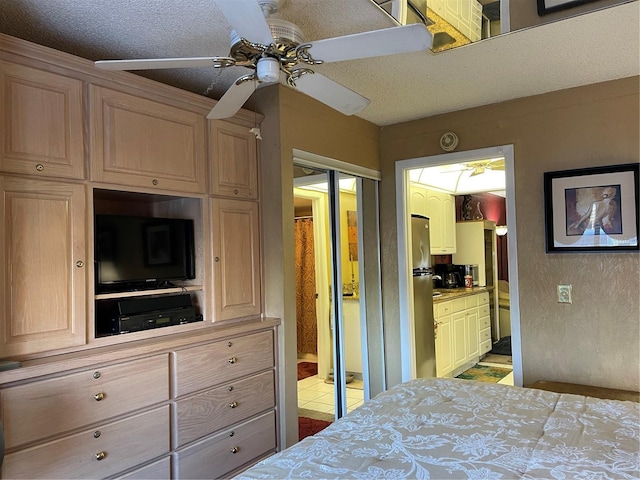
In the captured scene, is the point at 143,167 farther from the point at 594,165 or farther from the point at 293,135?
the point at 594,165

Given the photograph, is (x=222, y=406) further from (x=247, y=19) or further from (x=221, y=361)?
(x=247, y=19)

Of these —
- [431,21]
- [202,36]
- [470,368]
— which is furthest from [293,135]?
[470,368]

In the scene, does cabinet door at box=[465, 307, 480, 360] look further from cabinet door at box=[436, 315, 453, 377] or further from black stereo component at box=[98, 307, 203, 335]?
black stereo component at box=[98, 307, 203, 335]

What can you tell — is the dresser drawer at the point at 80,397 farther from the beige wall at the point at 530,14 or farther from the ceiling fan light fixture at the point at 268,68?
the beige wall at the point at 530,14

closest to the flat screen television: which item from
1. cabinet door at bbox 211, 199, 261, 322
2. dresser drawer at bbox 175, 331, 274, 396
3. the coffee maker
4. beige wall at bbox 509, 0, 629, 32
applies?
cabinet door at bbox 211, 199, 261, 322

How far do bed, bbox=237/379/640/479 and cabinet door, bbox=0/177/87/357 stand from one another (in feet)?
3.75

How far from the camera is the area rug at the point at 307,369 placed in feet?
14.9

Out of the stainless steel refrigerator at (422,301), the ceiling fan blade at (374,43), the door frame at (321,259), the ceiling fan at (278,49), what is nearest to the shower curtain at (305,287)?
the door frame at (321,259)

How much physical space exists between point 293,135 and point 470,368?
Answer: 382 cm

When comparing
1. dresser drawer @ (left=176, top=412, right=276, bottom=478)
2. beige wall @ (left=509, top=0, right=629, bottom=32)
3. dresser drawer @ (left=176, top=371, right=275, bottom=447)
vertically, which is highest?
beige wall @ (left=509, top=0, right=629, bottom=32)

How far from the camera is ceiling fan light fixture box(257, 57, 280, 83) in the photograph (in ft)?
5.35

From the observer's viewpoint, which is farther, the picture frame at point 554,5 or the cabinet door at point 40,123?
the picture frame at point 554,5

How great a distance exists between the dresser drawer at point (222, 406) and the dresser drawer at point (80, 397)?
7.4 inches

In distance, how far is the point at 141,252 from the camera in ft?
7.82
